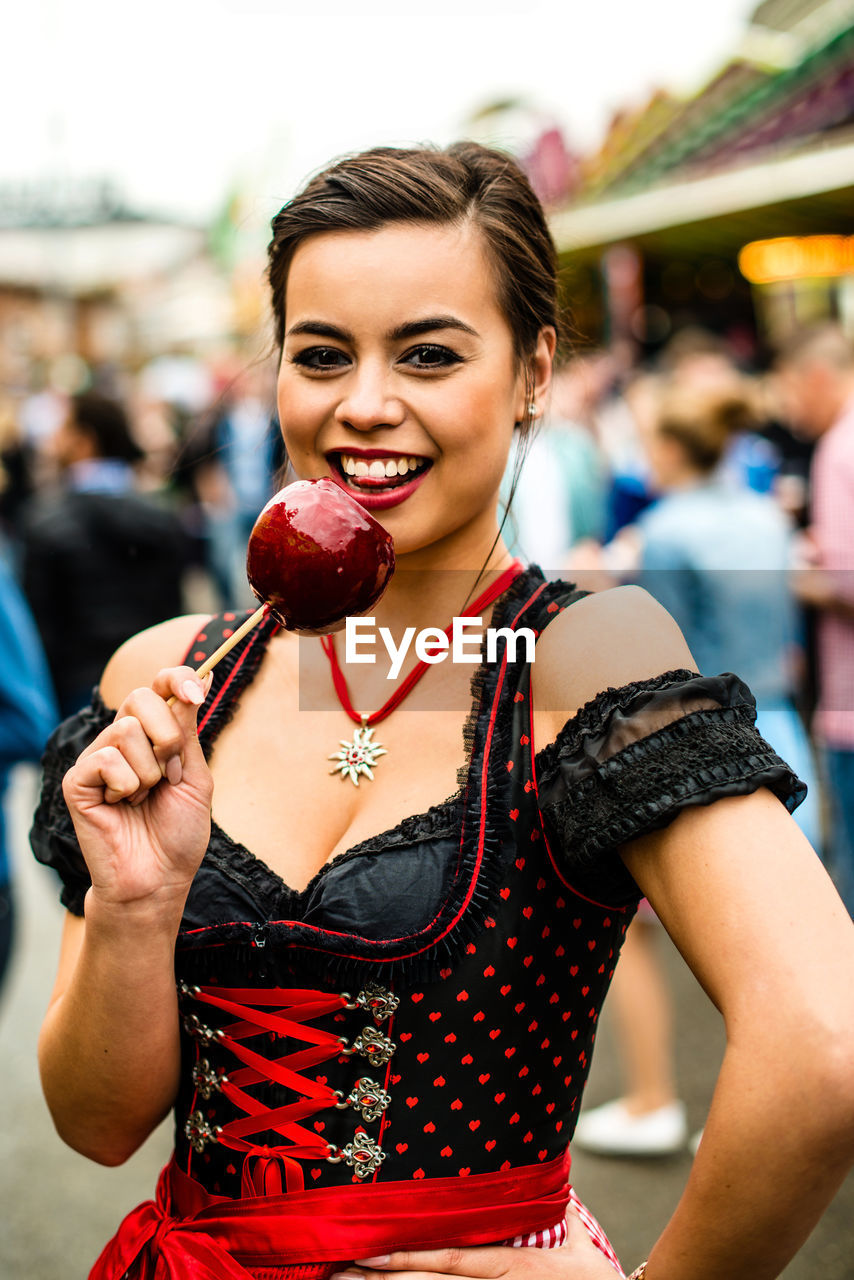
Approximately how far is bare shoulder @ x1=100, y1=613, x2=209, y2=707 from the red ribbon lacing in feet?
1.56

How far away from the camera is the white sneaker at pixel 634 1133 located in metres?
3.87

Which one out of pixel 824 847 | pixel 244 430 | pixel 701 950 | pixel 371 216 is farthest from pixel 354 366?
pixel 244 430

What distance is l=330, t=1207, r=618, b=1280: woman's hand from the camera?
1.46 m

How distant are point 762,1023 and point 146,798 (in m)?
0.76

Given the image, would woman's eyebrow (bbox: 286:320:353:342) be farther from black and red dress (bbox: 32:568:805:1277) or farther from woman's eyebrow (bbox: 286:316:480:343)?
black and red dress (bbox: 32:568:805:1277)

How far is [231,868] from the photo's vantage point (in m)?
1.59

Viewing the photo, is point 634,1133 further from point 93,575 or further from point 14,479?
point 14,479

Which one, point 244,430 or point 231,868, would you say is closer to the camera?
point 231,868

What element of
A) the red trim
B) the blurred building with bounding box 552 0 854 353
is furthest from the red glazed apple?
the blurred building with bounding box 552 0 854 353

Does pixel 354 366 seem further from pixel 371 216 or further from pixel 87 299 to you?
pixel 87 299

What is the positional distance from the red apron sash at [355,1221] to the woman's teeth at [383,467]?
92cm

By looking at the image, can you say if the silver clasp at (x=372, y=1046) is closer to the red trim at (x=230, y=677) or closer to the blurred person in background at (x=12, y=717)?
the red trim at (x=230, y=677)

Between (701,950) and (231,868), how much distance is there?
2.08 feet

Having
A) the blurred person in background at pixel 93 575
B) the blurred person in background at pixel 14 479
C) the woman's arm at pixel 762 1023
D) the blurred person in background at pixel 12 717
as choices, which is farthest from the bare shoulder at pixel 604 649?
the blurred person in background at pixel 14 479
